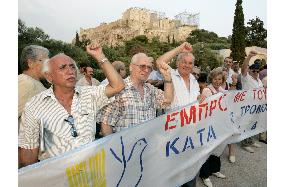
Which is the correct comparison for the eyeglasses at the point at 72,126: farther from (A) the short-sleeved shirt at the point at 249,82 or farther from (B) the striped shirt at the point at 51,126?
(A) the short-sleeved shirt at the point at 249,82

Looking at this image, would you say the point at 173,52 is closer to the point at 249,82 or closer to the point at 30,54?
the point at 30,54

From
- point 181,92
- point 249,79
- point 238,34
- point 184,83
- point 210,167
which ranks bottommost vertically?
point 210,167

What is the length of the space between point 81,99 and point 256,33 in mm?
59223

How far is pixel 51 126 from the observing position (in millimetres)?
2355

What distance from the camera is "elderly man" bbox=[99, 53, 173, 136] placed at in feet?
9.73

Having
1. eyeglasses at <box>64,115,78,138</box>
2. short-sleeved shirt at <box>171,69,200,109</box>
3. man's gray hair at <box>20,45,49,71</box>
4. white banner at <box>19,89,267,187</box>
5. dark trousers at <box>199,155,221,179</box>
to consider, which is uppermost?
man's gray hair at <box>20,45,49,71</box>

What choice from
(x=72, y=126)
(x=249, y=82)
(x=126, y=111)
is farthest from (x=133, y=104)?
(x=249, y=82)

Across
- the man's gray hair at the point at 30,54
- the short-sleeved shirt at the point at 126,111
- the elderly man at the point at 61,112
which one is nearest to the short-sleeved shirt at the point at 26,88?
the man's gray hair at the point at 30,54

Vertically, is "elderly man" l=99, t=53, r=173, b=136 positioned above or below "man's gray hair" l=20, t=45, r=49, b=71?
below

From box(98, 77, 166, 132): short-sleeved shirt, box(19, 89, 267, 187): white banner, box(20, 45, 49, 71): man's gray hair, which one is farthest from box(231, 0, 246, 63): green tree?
box(20, 45, 49, 71): man's gray hair

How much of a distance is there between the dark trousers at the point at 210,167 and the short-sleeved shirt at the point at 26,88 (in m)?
2.42

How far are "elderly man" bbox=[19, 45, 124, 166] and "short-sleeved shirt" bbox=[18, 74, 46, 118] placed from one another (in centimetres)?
32

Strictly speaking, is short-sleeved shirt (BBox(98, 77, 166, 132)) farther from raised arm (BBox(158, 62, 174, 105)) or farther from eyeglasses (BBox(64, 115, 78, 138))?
Answer: eyeglasses (BBox(64, 115, 78, 138))
